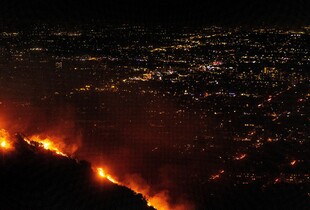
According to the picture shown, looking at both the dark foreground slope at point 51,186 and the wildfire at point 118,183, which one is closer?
the dark foreground slope at point 51,186

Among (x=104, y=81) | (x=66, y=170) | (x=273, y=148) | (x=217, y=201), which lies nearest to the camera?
(x=66, y=170)

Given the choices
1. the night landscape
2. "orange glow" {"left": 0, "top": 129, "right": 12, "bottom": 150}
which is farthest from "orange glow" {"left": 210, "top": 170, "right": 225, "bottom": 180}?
"orange glow" {"left": 0, "top": 129, "right": 12, "bottom": 150}

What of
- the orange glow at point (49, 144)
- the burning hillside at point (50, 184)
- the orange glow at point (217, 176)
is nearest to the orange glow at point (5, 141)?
the burning hillside at point (50, 184)

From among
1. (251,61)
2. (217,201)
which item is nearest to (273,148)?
(217,201)

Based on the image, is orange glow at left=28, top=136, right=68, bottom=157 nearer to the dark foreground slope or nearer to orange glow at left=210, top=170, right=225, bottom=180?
the dark foreground slope

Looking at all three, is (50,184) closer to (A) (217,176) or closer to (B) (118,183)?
(B) (118,183)

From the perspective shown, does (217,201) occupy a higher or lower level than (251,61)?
lower

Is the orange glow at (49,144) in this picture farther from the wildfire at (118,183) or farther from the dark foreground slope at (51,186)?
the dark foreground slope at (51,186)

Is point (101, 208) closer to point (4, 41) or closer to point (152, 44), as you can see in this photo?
point (152, 44)
